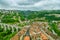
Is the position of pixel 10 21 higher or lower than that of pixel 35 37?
lower

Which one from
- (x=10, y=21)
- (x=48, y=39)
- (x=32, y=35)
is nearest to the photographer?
(x=48, y=39)

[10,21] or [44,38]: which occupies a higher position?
[44,38]

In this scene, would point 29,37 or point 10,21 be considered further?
point 10,21

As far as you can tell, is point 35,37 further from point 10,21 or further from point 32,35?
point 10,21

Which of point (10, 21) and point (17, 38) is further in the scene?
point (10, 21)

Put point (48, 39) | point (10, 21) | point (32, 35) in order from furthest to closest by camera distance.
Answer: point (10, 21)
point (32, 35)
point (48, 39)

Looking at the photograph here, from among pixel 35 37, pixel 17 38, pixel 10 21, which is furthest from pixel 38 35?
pixel 10 21

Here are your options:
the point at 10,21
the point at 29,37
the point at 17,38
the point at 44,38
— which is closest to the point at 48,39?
the point at 44,38

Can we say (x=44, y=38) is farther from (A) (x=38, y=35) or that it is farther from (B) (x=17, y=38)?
(B) (x=17, y=38)

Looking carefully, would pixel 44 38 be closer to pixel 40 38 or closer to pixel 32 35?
pixel 40 38
